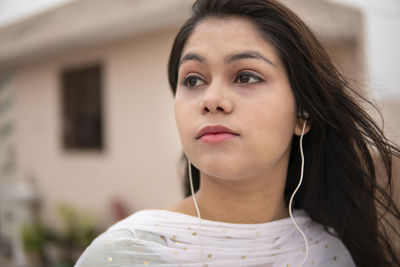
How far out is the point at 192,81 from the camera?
130 centimetres

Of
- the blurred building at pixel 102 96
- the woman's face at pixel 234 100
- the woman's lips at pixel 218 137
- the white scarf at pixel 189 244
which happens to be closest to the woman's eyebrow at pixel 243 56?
the woman's face at pixel 234 100

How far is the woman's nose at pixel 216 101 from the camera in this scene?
116 cm

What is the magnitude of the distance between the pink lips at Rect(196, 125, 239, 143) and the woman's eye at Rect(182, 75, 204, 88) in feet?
0.61

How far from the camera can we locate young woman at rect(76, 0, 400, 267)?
47.1 inches

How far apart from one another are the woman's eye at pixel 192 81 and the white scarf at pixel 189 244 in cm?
46

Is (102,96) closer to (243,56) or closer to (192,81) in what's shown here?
(192,81)

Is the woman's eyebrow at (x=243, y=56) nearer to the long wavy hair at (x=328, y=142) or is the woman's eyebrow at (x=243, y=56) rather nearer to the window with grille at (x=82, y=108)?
the long wavy hair at (x=328, y=142)

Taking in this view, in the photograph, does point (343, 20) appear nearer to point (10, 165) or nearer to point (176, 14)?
point (176, 14)

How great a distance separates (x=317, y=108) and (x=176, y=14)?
2576mm

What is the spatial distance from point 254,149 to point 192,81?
0.32 meters

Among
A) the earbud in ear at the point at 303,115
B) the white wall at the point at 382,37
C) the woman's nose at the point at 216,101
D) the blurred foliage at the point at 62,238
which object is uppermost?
the white wall at the point at 382,37

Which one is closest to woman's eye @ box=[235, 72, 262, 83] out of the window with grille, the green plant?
the window with grille

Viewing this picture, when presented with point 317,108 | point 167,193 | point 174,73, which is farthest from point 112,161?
point 317,108

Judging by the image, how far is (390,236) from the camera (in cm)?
163
